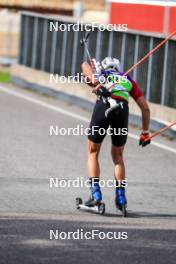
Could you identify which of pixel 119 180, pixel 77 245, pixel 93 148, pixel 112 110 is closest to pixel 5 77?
pixel 93 148

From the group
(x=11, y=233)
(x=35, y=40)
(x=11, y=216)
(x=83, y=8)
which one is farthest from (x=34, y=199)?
(x=83, y=8)

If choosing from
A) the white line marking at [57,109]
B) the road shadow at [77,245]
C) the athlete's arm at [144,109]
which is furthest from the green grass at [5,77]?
the road shadow at [77,245]

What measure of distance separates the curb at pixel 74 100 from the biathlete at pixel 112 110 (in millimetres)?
6691

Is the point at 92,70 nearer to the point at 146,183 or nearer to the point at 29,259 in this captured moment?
the point at 146,183

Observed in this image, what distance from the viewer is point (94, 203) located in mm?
13422

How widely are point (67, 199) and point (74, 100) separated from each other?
33.1ft

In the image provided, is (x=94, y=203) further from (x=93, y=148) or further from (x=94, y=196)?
(x=93, y=148)

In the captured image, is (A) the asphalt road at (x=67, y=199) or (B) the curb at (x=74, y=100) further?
(B) the curb at (x=74, y=100)
